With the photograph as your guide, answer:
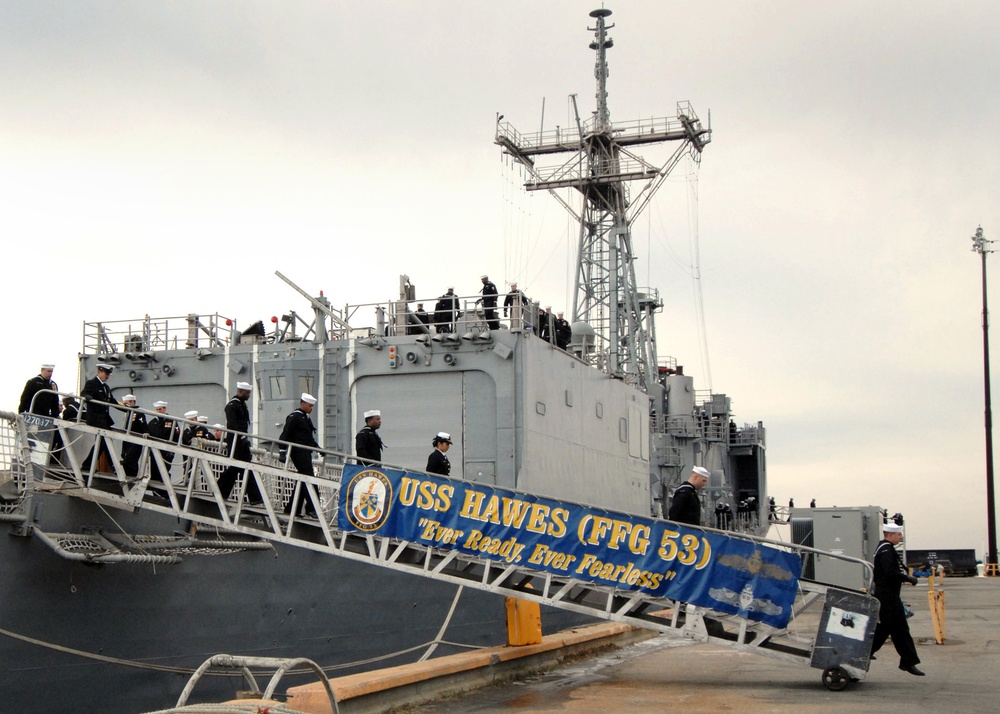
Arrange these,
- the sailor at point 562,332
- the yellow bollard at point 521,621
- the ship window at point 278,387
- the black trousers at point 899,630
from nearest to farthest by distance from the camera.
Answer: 1. the black trousers at point 899,630
2. the yellow bollard at point 521,621
3. the ship window at point 278,387
4. the sailor at point 562,332

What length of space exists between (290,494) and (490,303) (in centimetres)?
535

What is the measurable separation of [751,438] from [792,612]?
28.8 metres

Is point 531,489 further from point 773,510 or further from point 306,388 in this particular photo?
point 773,510

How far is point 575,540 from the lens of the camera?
1092 centimetres

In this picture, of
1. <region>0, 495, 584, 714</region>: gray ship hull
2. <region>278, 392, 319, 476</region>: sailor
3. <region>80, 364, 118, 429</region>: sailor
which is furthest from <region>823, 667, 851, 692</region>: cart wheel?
<region>80, 364, 118, 429</region>: sailor

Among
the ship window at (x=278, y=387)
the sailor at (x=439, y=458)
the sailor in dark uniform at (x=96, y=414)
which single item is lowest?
the sailor at (x=439, y=458)

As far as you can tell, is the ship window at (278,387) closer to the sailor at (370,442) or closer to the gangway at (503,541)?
the sailor at (370,442)

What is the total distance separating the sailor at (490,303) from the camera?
16.2m

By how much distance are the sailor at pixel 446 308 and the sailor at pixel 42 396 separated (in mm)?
5791

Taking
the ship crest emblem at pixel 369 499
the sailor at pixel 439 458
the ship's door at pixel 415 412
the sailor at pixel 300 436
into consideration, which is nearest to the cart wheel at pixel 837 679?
the ship crest emblem at pixel 369 499

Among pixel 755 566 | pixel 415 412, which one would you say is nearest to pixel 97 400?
pixel 415 412

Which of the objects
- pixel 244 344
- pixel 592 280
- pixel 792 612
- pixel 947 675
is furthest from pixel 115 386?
pixel 592 280

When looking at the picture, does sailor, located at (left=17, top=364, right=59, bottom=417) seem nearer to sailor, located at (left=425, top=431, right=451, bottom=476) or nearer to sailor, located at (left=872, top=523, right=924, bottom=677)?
sailor, located at (left=425, top=431, right=451, bottom=476)

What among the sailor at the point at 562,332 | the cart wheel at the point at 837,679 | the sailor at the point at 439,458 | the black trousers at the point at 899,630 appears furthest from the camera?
the sailor at the point at 562,332
